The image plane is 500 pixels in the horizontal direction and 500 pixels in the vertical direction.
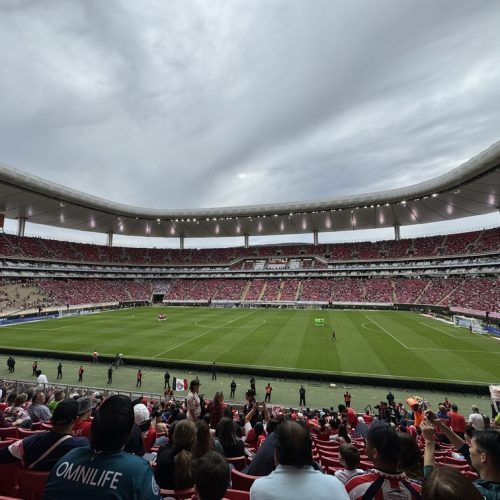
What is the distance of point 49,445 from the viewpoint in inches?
107

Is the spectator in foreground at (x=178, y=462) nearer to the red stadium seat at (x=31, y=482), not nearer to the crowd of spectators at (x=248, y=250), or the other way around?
Answer: the red stadium seat at (x=31, y=482)

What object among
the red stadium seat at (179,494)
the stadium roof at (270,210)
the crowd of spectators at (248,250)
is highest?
the stadium roof at (270,210)

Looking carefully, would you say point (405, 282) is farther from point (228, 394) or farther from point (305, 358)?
point (228, 394)

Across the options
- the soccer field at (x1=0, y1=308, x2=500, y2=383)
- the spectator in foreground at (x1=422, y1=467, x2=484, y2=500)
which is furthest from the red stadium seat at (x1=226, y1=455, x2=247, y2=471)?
Answer: the soccer field at (x1=0, y1=308, x2=500, y2=383)

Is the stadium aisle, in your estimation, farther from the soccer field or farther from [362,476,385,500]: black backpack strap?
[362,476,385,500]: black backpack strap

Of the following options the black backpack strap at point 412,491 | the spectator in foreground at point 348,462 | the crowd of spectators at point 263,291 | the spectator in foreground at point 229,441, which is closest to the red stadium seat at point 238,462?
the spectator in foreground at point 229,441

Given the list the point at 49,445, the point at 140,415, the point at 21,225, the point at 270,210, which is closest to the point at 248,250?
the point at 270,210

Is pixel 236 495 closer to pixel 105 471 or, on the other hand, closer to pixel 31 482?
pixel 105 471

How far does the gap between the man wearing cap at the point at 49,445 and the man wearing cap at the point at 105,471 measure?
0.82 metres

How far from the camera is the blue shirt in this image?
6.12ft

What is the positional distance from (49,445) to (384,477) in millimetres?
2908

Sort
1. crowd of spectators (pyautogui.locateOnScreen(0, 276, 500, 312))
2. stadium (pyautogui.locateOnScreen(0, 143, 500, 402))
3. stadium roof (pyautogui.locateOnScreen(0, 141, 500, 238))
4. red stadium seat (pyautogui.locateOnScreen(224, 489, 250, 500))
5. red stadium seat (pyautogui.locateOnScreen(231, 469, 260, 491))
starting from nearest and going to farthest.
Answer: red stadium seat (pyautogui.locateOnScreen(224, 489, 250, 500)), red stadium seat (pyautogui.locateOnScreen(231, 469, 260, 491)), stadium (pyautogui.locateOnScreen(0, 143, 500, 402)), stadium roof (pyautogui.locateOnScreen(0, 141, 500, 238)), crowd of spectators (pyautogui.locateOnScreen(0, 276, 500, 312))

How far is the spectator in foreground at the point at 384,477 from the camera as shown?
2273mm

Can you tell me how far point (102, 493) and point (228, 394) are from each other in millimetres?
16519
